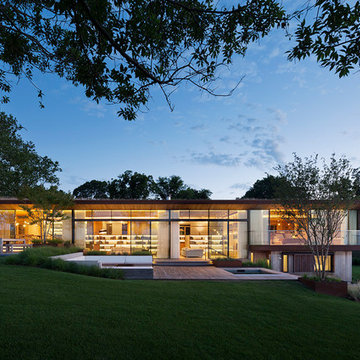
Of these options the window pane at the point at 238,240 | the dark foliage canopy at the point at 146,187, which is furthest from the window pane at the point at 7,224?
the dark foliage canopy at the point at 146,187

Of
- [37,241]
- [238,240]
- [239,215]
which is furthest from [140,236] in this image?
[239,215]

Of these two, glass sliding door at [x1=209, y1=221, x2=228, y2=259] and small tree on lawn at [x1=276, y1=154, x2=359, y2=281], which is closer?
small tree on lawn at [x1=276, y1=154, x2=359, y2=281]

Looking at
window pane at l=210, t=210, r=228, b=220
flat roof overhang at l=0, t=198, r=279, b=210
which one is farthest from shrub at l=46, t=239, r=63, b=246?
window pane at l=210, t=210, r=228, b=220

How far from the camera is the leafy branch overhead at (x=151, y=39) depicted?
139 inches

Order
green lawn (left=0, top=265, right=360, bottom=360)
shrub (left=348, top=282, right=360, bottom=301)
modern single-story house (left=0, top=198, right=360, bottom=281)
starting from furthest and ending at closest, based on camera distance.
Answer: modern single-story house (left=0, top=198, right=360, bottom=281), shrub (left=348, top=282, right=360, bottom=301), green lawn (left=0, top=265, right=360, bottom=360)

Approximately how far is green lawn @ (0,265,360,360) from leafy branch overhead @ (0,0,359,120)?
3583 millimetres

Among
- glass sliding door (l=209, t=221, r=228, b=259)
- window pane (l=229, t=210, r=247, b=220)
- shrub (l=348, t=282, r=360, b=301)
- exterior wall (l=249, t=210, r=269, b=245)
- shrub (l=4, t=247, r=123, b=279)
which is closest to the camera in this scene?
shrub (l=348, t=282, r=360, b=301)

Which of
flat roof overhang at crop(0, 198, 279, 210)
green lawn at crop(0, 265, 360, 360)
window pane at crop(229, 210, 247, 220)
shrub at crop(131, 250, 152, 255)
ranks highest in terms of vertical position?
flat roof overhang at crop(0, 198, 279, 210)

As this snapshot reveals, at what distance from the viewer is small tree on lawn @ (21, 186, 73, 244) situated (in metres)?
15.5

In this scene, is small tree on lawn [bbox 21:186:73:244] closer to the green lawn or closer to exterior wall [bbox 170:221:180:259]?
exterior wall [bbox 170:221:180:259]

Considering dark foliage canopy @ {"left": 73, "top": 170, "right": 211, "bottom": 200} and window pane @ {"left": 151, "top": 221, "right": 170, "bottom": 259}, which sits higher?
dark foliage canopy @ {"left": 73, "top": 170, "right": 211, "bottom": 200}

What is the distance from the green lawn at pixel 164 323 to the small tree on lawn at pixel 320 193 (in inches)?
116

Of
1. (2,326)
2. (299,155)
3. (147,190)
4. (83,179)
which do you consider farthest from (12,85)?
(83,179)

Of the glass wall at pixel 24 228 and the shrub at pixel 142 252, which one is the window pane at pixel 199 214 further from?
the glass wall at pixel 24 228
